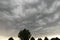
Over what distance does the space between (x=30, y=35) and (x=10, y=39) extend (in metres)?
20.7

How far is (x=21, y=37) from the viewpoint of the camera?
12988 cm

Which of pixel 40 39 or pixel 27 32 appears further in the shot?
pixel 40 39

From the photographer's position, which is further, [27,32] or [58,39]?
[58,39]

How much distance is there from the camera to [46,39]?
5423 inches

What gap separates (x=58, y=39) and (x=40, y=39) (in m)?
19.4

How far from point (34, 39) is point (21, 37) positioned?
15087 millimetres

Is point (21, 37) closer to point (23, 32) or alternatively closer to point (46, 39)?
point (23, 32)

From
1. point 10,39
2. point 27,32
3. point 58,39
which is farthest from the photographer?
point 58,39

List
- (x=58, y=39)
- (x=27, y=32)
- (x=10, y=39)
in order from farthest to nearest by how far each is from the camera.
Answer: (x=58, y=39)
(x=27, y=32)
(x=10, y=39)

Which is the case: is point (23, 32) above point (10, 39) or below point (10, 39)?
above

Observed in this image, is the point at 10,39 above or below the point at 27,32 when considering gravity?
below

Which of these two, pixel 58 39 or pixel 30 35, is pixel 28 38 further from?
pixel 58 39

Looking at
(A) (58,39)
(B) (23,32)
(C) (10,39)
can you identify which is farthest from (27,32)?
(A) (58,39)

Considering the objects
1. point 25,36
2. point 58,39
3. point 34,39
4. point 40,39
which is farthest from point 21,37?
point 58,39
